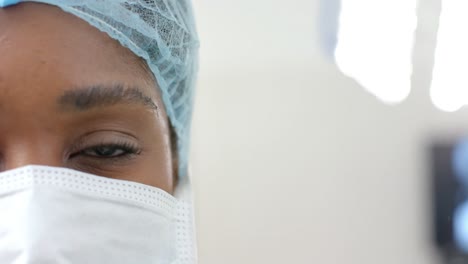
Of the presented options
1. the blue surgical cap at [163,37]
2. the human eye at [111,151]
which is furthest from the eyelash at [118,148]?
the blue surgical cap at [163,37]

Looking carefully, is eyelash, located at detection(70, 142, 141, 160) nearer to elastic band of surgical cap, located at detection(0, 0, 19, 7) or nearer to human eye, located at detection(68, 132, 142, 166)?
human eye, located at detection(68, 132, 142, 166)

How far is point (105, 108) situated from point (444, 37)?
124 centimetres

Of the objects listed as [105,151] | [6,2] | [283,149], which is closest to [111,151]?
[105,151]

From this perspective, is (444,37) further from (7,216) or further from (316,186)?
(7,216)

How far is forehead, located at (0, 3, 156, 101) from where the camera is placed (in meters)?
0.70

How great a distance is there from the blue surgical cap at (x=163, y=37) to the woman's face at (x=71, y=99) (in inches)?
0.7

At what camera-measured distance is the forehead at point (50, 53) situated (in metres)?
0.70

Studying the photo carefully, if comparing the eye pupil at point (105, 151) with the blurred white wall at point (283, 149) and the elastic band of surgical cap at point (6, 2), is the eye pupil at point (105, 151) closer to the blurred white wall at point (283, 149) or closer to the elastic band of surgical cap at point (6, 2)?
the elastic band of surgical cap at point (6, 2)

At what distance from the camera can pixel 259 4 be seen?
5.25ft

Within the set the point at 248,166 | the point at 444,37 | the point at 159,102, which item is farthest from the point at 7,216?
the point at 444,37

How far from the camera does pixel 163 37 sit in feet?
2.83

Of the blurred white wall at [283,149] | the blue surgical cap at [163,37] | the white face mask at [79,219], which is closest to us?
the white face mask at [79,219]

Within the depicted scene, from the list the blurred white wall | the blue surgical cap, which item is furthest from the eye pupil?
the blurred white wall

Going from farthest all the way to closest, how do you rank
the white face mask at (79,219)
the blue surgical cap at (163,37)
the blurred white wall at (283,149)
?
1. the blurred white wall at (283,149)
2. the blue surgical cap at (163,37)
3. the white face mask at (79,219)
